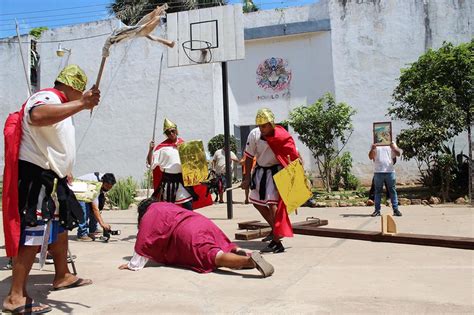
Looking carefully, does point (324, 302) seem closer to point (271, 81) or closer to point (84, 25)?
point (271, 81)

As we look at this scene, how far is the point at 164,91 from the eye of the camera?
18547mm

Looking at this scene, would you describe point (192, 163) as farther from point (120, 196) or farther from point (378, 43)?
point (378, 43)

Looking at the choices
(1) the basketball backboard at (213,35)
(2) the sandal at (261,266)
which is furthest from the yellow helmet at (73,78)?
(1) the basketball backboard at (213,35)

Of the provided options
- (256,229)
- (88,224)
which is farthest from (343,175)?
(88,224)

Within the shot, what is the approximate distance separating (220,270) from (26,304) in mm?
1836

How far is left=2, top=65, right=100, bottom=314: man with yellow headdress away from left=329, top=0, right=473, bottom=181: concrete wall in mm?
14409

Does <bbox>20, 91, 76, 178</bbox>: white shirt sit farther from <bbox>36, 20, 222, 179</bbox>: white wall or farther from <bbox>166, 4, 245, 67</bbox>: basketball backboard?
<bbox>36, 20, 222, 179</bbox>: white wall

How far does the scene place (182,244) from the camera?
4617mm

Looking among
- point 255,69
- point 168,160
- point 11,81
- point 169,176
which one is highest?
point 11,81

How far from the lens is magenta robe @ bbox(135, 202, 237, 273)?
453 centimetres

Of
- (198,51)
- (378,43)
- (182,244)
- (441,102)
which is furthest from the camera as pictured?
(378,43)

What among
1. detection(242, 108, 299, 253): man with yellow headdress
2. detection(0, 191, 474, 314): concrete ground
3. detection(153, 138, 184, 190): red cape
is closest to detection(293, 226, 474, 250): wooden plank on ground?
detection(0, 191, 474, 314): concrete ground

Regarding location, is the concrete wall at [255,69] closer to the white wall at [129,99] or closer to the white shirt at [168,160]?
the white wall at [129,99]

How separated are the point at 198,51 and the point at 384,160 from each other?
4.32 m
